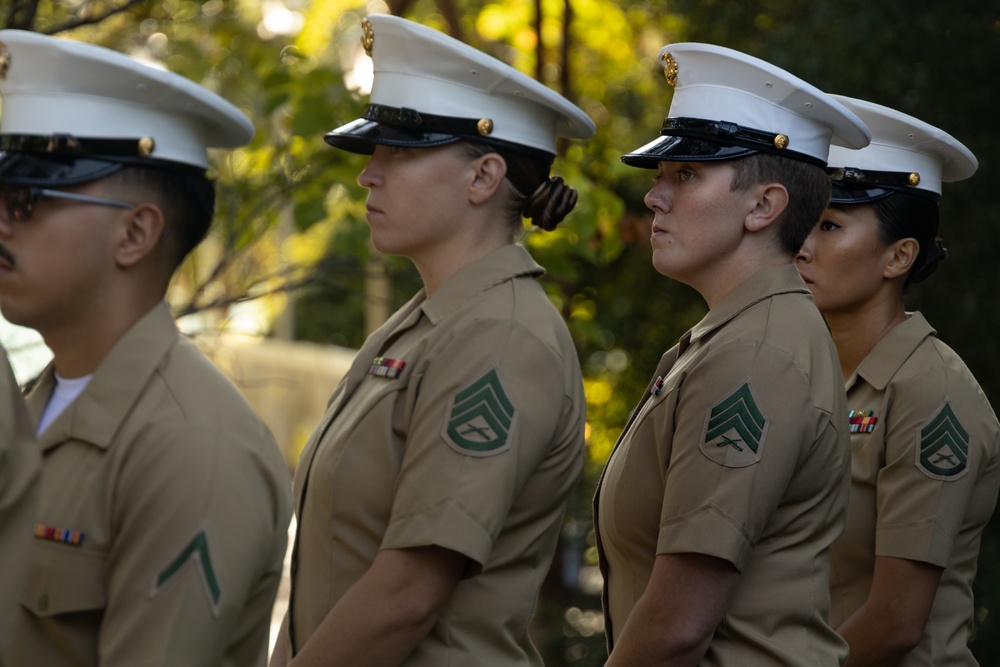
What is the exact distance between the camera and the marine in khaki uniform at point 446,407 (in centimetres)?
217

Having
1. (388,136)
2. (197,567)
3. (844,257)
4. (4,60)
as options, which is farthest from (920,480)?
(4,60)

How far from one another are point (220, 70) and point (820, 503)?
11.3 ft

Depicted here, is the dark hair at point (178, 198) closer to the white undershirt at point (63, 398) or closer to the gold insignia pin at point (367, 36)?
the white undershirt at point (63, 398)

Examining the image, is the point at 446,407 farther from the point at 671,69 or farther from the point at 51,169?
the point at 671,69

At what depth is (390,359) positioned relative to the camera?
2420 millimetres

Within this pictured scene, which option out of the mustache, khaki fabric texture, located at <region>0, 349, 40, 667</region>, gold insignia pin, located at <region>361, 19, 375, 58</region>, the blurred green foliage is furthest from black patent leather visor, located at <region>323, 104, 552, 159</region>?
the blurred green foliage

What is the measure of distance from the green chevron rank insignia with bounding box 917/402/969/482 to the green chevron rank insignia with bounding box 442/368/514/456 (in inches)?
47.4

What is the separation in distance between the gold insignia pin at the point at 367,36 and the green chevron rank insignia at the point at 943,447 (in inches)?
60.7

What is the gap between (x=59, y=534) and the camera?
184 cm

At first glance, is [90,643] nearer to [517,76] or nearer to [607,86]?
[517,76]

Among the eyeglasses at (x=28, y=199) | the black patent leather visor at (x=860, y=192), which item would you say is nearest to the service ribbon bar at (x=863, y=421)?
the black patent leather visor at (x=860, y=192)

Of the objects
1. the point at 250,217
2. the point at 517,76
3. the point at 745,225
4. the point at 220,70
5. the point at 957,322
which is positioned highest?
the point at 517,76

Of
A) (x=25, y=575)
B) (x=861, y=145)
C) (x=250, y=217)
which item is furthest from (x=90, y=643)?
(x=250, y=217)

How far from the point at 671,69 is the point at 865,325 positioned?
2.90 ft
